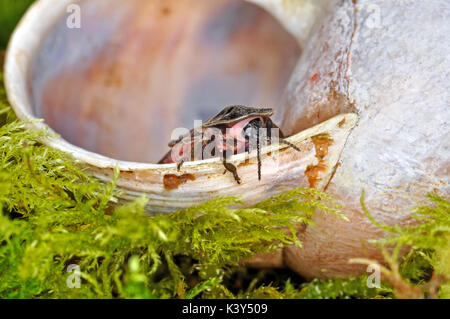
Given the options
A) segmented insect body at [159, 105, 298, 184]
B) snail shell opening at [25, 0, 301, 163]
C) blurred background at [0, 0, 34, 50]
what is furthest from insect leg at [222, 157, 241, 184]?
blurred background at [0, 0, 34, 50]

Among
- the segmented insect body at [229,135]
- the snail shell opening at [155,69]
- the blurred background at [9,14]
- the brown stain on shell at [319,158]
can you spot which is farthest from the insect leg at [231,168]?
the blurred background at [9,14]

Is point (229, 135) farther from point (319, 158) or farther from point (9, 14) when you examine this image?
point (9, 14)

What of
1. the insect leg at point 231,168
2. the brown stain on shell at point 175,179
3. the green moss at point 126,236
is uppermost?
the insect leg at point 231,168

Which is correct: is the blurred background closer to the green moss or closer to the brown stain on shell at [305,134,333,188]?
the green moss

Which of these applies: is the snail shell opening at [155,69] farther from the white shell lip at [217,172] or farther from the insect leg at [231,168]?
the insect leg at [231,168]

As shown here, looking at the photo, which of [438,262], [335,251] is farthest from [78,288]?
Result: [438,262]

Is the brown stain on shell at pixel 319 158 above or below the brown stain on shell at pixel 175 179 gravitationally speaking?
above

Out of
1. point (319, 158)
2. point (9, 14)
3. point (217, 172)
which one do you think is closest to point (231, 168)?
point (217, 172)

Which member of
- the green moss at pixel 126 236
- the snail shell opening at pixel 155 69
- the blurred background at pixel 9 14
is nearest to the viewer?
the green moss at pixel 126 236
